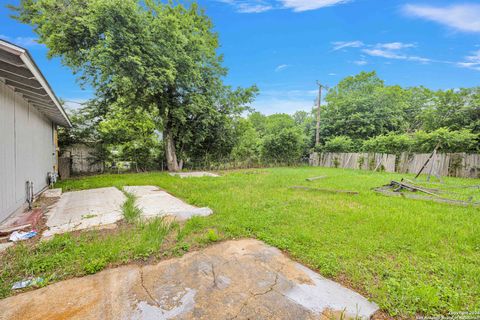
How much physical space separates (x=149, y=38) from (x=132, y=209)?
6917 millimetres

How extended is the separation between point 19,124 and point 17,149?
52 cm

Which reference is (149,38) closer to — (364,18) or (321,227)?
(321,227)

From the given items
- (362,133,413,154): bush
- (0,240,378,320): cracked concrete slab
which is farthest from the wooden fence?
(0,240,378,320): cracked concrete slab

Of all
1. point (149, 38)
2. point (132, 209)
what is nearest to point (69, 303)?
point (132, 209)

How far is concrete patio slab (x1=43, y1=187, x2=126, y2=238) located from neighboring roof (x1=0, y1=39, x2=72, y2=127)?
213cm

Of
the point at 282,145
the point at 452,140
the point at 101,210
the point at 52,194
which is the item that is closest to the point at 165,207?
the point at 101,210

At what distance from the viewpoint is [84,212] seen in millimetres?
3760

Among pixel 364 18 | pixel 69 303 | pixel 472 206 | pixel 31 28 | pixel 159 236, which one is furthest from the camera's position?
pixel 364 18

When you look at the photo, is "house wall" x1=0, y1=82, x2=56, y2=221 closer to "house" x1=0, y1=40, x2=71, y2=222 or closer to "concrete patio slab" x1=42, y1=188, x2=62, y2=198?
"house" x1=0, y1=40, x2=71, y2=222

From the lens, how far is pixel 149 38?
25.7 feet

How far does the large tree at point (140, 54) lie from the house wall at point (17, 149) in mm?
3381

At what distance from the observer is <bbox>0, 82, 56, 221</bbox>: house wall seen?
3225 millimetres

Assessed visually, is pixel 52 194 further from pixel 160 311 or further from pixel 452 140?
pixel 452 140

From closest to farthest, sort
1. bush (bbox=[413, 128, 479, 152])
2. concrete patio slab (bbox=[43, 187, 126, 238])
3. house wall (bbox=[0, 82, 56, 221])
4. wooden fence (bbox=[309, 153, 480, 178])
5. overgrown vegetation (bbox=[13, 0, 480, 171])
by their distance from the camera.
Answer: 1. concrete patio slab (bbox=[43, 187, 126, 238])
2. house wall (bbox=[0, 82, 56, 221])
3. overgrown vegetation (bbox=[13, 0, 480, 171])
4. wooden fence (bbox=[309, 153, 480, 178])
5. bush (bbox=[413, 128, 479, 152])
